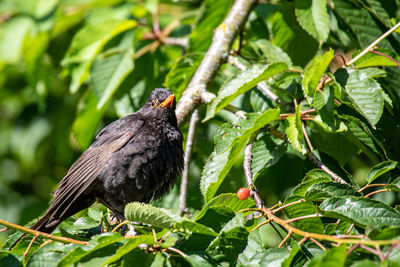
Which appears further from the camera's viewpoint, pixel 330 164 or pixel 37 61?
pixel 37 61

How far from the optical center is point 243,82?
301cm

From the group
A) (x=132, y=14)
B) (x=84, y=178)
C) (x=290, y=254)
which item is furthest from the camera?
(x=132, y=14)

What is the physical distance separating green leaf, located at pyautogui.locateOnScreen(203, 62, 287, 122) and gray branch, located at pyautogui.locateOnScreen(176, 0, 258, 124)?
0.69m

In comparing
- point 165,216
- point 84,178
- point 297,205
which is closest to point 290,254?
point 297,205

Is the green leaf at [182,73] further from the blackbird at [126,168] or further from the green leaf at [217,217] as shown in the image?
the green leaf at [217,217]

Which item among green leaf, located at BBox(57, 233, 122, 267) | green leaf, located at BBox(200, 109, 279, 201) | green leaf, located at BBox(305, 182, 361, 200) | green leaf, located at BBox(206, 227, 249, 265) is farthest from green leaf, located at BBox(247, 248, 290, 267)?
green leaf, located at BBox(200, 109, 279, 201)

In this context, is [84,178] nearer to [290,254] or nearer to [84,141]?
[84,141]

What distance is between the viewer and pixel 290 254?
6.31ft

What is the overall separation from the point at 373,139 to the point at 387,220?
0.89 meters

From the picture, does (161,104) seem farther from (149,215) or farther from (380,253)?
(380,253)

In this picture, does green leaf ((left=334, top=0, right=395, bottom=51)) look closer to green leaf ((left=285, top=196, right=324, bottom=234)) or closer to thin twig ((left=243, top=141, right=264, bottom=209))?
thin twig ((left=243, top=141, right=264, bottom=209))

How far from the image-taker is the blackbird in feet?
11.7

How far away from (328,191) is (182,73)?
207cm

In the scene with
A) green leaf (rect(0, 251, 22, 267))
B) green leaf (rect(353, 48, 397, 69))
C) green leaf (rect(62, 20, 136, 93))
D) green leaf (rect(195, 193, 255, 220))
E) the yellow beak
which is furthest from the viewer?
green leaf (rect(62, 20, 136, 93))
